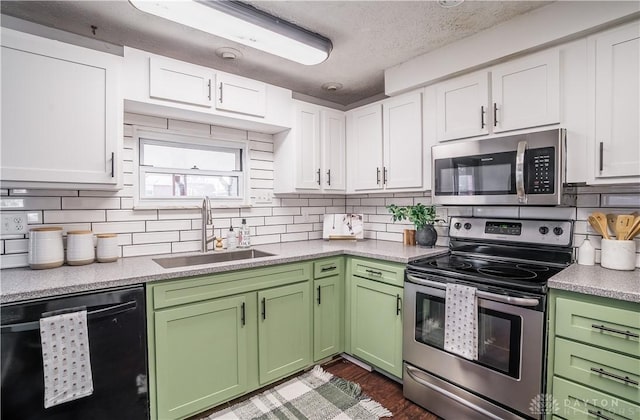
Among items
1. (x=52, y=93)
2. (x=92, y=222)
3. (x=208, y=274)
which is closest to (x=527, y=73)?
(x=208, y=274)

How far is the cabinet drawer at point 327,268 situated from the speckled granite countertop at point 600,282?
1.35 metres

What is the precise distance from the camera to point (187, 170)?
246 cm

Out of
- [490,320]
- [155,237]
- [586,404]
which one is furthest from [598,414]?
[155,237]

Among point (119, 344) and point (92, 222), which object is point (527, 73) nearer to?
point (119, 344)

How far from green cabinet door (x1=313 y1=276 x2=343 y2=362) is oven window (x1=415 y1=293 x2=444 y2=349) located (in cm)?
67

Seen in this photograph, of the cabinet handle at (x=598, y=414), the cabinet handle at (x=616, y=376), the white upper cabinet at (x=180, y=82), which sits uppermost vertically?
the white upper cabinet at (x=180, y=82)

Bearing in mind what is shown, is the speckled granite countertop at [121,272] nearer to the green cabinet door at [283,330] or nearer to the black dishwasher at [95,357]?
the black dishwasher at [95,357]

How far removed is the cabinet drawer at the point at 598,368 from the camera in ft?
4.21

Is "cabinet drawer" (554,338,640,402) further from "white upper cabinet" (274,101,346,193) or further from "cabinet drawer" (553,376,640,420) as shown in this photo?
"white upper cabinet" (274,101,346,193)

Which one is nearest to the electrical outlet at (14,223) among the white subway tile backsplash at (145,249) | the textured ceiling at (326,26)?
the white subway tile backsplash at (145,249)

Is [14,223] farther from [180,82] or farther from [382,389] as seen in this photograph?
[382,389]

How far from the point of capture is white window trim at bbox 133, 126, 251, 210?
7.21 ft

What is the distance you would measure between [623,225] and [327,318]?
1.87 meters

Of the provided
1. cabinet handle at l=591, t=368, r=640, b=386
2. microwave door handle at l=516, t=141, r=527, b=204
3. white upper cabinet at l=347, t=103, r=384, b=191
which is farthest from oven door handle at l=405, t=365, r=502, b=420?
white upper cabinet at l=347, t=103, r=384, b=191
